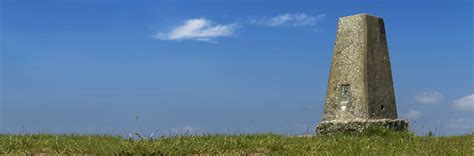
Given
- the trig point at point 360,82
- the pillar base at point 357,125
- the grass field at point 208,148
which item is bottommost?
the grass field at point 208,148

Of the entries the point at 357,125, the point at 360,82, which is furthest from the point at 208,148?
the point at 360,82

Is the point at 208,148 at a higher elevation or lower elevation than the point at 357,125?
lower

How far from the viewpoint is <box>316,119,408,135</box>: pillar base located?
19406 millimetres

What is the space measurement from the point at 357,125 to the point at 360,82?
141cm

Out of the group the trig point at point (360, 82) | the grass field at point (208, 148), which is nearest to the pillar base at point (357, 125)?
the trig point at point (360, 82)

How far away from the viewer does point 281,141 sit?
11.1m

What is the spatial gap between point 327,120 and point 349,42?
2739mm

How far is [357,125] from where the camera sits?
19.5m

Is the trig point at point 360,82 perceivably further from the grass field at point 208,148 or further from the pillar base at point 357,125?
the grass field at point 208,148

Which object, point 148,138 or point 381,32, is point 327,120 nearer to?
point 381,32

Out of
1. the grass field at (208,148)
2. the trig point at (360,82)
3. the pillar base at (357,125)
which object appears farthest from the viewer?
the trig point at (360,82)

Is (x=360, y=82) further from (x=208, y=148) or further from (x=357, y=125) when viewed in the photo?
(x=208, y=148)

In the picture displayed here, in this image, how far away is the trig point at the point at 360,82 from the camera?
19688 mm

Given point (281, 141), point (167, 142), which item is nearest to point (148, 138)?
point (167, 142)
